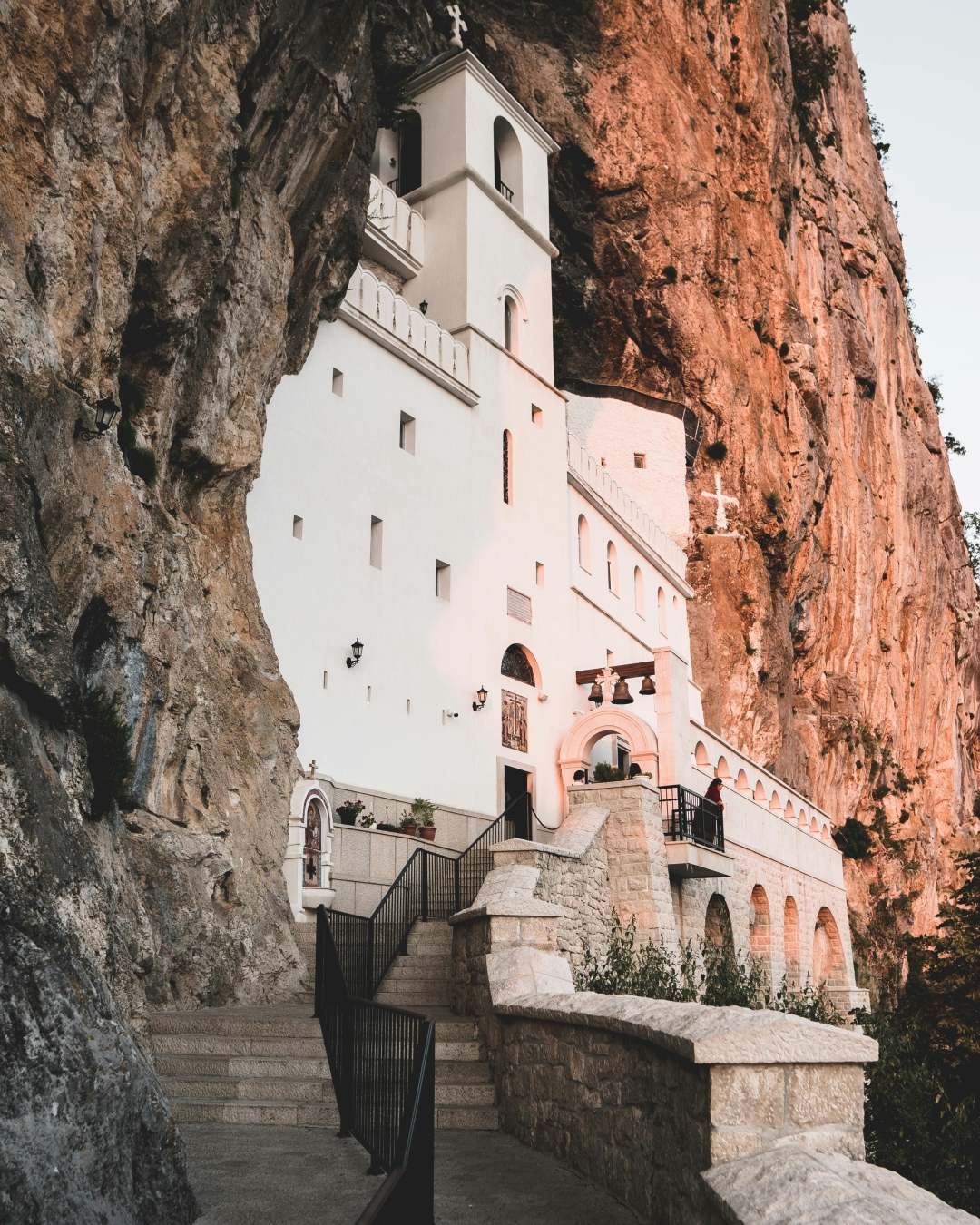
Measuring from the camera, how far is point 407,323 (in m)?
20.2

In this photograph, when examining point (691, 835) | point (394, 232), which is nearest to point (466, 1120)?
point (691, 835)

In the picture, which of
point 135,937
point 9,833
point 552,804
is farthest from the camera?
point 552,804

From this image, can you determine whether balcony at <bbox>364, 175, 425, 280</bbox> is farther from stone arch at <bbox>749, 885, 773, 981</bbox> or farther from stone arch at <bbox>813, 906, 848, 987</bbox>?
stone arch at <bbox>813, 906, 848, 987</bbox>

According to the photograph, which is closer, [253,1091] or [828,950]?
[253,1091]

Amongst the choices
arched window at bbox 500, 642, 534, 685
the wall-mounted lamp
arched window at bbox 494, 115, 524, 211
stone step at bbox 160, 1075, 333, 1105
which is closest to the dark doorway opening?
arched window at bbox 500, 642, 534, 685

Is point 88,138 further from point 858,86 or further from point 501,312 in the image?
point 858,86

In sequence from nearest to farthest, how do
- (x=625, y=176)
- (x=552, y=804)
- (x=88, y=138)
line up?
(x=88, y=138)
(x=552, y=804)
(x=625, y=176)

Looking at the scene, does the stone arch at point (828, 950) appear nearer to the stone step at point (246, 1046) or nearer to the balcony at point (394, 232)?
the balcony at point (394, 232)

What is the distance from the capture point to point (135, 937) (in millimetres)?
9141

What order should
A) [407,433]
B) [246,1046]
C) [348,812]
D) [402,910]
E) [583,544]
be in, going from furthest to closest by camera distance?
[583,544] < [407,433] < [348,812] < [402,910] < [246,1046]

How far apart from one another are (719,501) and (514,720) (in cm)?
1404

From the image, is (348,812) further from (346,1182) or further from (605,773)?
(346,1182)

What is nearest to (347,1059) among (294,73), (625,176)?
(294,73)

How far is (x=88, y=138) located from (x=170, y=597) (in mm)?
4246
